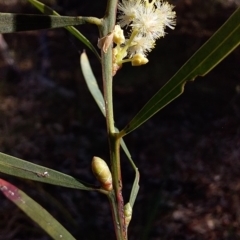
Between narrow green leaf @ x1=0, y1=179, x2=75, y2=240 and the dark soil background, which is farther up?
the dark soil background

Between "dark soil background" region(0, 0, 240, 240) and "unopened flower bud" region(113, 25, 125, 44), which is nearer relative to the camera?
"unopened flower bud" region(113, 25, 125, 44)

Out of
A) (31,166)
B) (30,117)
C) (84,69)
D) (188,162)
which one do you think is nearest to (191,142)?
(188,162)

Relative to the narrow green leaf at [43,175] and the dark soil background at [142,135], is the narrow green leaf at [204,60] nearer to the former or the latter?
the narrow green leaf at [43,175]

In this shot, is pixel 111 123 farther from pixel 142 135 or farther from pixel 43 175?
pixel 142 135

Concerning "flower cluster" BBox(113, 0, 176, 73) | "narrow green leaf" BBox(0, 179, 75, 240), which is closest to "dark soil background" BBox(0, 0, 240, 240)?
"narrow green leaf" BBox(0, 179, 75, 240)

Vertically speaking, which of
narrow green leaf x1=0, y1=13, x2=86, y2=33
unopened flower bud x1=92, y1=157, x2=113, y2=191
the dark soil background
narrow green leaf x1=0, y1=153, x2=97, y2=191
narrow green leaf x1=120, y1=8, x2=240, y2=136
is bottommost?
unopened flower bud x1=92, y1=157, x2=113, y2=191

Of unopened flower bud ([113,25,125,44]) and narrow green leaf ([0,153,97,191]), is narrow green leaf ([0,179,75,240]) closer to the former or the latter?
narrow green leaf ([0,153,97,191])

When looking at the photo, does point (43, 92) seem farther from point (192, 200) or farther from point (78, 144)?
point (192, 200)
